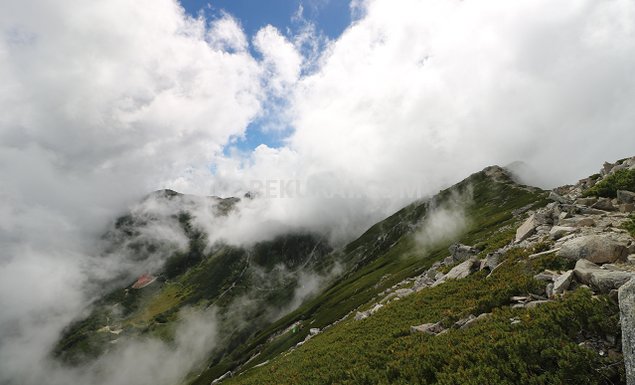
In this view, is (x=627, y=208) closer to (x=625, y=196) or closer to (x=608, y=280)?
(x=625, y=196)

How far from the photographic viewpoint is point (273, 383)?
27.8 meters

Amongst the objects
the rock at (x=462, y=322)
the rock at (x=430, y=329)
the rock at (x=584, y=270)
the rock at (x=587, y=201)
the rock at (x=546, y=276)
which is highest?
the rock at (x=587, y=201)

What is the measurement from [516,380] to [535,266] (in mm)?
11849

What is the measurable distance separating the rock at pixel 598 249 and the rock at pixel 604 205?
481 inches

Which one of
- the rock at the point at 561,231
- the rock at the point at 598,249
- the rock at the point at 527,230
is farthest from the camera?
the rock at the point at 527,230

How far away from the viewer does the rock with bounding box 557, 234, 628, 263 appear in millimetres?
17891

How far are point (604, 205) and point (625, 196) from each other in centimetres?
171

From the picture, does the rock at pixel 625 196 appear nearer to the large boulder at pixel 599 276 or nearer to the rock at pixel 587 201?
the rock at pixel 587 201

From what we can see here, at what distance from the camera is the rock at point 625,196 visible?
90.6ft

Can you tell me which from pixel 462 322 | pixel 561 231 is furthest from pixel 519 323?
pixel 561 231

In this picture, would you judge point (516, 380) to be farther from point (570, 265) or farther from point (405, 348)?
point (570, 265)

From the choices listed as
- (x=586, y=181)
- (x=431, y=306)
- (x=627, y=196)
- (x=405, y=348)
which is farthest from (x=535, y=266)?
(x=586, y=181)

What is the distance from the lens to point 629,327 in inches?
367

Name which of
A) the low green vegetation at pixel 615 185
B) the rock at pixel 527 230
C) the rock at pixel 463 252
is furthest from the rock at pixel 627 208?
the rock at pixel 463 252
